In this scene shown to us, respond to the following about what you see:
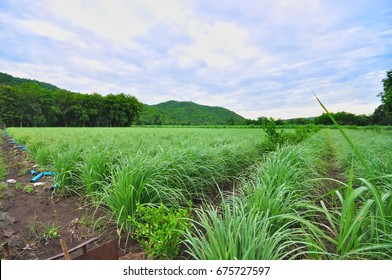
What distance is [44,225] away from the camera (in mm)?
1787

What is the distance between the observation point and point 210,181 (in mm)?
2801

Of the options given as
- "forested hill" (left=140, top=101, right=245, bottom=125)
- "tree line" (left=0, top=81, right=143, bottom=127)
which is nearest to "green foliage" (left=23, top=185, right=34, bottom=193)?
"tree line" (left=0, top=81, right=143, bottom=127)

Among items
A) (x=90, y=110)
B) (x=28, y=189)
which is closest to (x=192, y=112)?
(x=90, y=110)

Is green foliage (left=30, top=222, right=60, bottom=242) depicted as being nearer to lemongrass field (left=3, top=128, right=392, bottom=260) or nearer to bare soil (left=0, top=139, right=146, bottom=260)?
bare soil (left=0, top=139, right=146, bottom=260)

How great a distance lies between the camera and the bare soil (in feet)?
4.98

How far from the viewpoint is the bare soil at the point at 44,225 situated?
4.98 feet

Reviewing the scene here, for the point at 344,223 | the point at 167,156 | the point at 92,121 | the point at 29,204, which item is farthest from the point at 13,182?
the point at 92,121

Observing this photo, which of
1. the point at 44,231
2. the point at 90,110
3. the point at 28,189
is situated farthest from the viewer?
the point at 90,110

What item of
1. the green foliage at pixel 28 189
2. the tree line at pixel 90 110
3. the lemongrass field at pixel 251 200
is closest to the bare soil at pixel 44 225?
the green foliage at pixel 28 189

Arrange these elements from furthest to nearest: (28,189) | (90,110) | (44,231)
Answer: (90,110) < (28,189) < (44,231)

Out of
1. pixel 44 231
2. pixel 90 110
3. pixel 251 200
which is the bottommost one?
pixel 44 231

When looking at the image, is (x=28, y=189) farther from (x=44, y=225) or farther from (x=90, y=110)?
(x=90, y=110)
